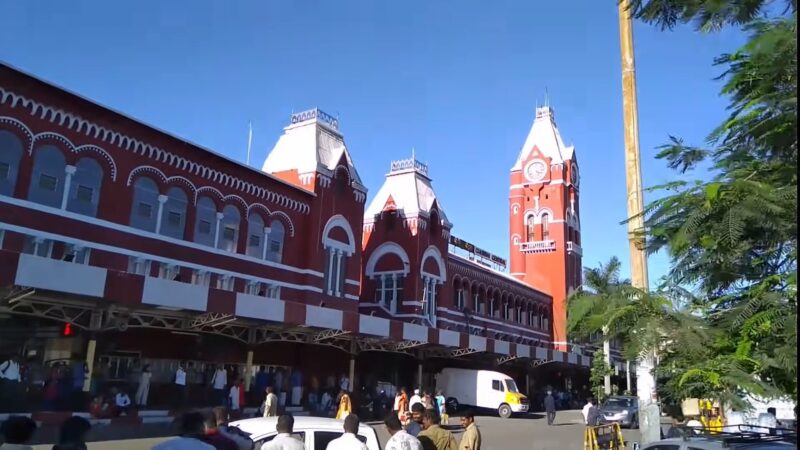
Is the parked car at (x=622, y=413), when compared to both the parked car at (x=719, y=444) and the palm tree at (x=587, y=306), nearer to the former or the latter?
the parked car at (x=719, y=444)

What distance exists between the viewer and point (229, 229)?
2609cm

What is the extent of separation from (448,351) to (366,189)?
9.11m

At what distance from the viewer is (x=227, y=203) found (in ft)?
85.8

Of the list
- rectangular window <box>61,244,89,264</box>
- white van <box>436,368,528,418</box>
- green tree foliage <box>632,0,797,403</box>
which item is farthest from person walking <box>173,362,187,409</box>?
green tree foliage <box>632,0,797,403</box>

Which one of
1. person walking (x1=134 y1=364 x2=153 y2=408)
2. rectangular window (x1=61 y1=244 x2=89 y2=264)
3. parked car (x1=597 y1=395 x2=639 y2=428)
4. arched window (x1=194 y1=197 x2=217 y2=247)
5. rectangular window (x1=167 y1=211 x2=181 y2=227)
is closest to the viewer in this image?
rectangular window (x1=61 y1=244 x2=89 y2=264)

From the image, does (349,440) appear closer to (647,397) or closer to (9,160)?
(647,397)

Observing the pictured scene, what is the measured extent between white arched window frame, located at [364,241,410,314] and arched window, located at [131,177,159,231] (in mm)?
16970

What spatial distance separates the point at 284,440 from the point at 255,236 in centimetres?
2140

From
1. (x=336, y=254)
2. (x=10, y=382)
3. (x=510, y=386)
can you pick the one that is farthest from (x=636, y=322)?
(x=510, y=386)

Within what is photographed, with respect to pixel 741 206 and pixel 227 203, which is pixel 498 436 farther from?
pixel 741 206

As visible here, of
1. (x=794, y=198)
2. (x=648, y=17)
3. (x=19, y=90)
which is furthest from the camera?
(x=19, y=90)

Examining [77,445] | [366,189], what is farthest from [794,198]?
[366,189]

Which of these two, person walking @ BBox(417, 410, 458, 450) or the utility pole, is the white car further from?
the utility pole

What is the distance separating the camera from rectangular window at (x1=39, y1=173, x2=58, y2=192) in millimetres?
19819
